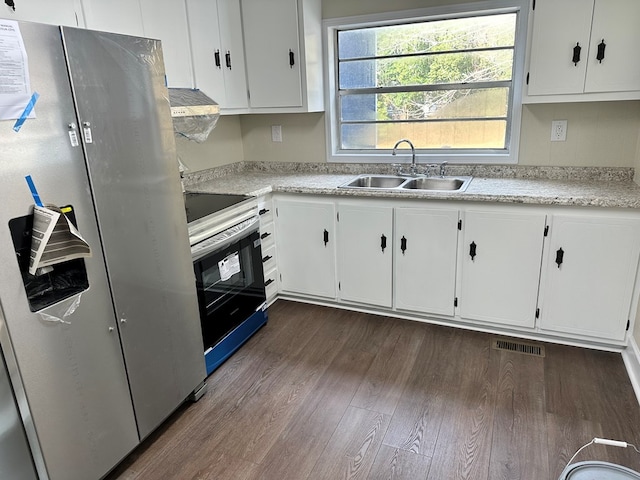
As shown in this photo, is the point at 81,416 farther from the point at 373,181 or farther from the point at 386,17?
the point at 386,17

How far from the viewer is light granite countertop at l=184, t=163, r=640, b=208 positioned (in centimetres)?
238

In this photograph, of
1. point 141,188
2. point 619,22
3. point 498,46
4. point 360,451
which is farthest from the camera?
point 498,46

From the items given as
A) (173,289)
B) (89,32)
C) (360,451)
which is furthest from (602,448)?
(89,32)

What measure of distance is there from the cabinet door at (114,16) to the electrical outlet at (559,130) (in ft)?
8.17

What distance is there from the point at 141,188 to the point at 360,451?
1437 mm

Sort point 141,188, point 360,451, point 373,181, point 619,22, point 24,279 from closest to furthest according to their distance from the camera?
point 24,279 → point 141,188 → point 360,451 → point 619,22 → point 373,181

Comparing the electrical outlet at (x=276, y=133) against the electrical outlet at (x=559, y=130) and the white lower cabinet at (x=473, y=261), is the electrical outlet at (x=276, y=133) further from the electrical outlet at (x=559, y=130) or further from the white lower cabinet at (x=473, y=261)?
the electrical outlet at (x=559, y=130)

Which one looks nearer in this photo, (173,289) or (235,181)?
(173,289)

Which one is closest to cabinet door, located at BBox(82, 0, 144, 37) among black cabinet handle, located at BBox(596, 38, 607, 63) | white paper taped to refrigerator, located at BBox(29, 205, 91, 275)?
white paper taped to refrigerator, located at BBox(29, 205, 91, 275)

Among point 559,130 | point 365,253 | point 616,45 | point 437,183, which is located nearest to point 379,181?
point 437,183

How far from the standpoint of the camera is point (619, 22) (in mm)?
2314

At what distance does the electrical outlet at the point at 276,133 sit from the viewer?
358 centimetres

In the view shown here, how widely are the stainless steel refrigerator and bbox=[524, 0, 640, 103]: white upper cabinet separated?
81.2 inches

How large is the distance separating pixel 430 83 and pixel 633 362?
2131 millimetres
